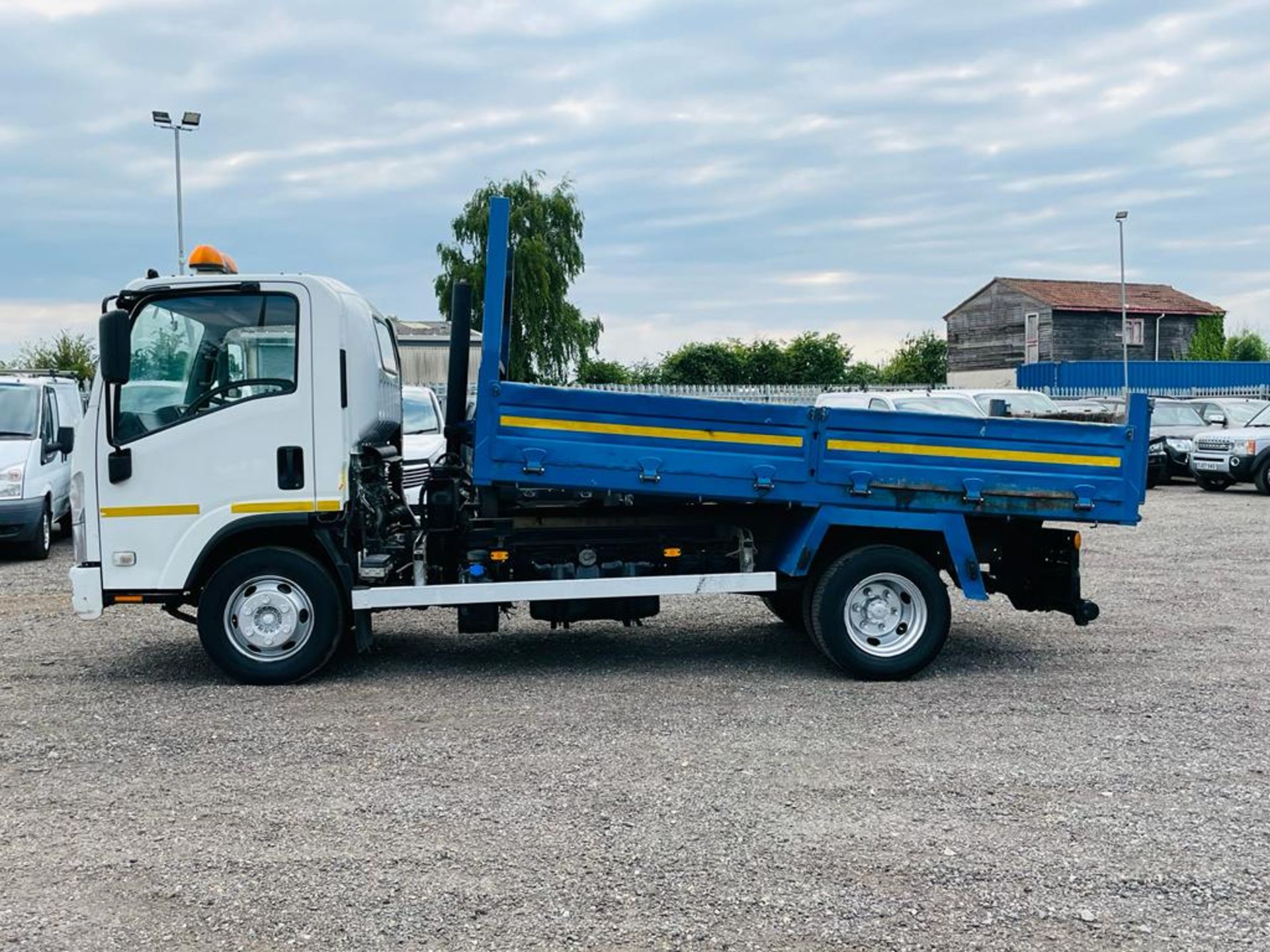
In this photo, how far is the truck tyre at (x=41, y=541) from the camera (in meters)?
14.0

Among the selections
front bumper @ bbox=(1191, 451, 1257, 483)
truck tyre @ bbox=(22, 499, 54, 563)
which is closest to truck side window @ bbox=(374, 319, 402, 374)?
truck tyre @ bbox=(22, 499, 54, 563)

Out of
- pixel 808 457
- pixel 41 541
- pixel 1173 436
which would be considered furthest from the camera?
pixel 1173 436

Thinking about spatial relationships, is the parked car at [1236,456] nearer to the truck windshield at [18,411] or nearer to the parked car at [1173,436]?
the parked car at [1173,436]

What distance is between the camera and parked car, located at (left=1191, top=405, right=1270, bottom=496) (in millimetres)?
20750

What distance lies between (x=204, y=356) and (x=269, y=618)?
1.63 metres

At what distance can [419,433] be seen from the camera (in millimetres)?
13641

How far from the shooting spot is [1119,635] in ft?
29.9

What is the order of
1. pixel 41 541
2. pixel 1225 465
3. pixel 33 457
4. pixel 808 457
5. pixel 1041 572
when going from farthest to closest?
pixel 1225 465
pixel 41 541
pixel 33 457
pixel 1041 572
pixel 808 457

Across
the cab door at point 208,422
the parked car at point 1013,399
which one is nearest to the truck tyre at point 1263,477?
the parked car at point 1013,399

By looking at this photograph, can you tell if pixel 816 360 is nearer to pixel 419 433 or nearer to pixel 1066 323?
pixel 1066 323

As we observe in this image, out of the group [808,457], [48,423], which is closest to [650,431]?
[808,457]

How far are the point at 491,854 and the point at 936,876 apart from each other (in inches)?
67.1

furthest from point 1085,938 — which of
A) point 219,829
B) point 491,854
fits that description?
point 219,829

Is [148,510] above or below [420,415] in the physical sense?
below
